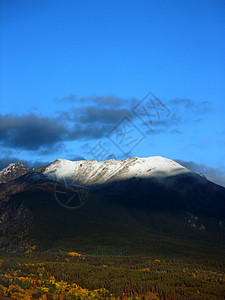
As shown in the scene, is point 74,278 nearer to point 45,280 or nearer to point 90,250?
point 45,280

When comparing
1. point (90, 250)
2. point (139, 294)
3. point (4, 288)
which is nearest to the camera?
point (4, 288)

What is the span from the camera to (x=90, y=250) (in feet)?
427

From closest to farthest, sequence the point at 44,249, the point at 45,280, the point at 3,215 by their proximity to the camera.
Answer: the point at 45,280, the point at 44,249, the point at 3,215

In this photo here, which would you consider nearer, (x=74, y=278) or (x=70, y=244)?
(x=74, y=278)

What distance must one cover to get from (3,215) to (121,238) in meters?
73.9

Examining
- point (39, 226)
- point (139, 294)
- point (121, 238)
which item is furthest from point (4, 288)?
point (39, 226)

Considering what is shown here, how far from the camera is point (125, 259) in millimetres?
104812

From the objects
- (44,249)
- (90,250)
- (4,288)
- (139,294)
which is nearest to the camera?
(4,288)

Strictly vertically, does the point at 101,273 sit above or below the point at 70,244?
below

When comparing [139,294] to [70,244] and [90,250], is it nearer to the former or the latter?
[90,250]

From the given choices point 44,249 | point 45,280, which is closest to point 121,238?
point 44,249

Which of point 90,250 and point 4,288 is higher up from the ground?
point 90,250

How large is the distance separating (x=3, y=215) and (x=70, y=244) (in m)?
65.6

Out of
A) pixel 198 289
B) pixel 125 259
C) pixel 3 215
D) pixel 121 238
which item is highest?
pixel 3 215
